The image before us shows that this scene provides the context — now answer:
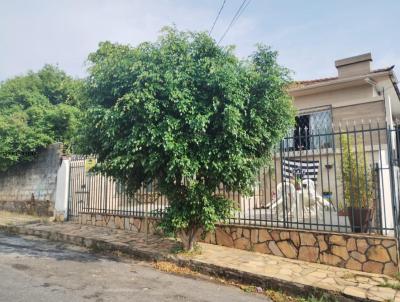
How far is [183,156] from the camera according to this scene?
5.82m

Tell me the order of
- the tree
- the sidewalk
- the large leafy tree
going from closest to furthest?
the sidewalk → the tree → the large leafy tree

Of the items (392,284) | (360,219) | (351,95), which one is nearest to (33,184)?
(360,219)

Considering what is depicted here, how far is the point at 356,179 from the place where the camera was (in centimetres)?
604

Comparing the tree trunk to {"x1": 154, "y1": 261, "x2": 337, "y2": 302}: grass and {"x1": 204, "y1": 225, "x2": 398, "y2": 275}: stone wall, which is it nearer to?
{"x1": 154, "y1": 261, "x2": 337, "y2": 302}: grass

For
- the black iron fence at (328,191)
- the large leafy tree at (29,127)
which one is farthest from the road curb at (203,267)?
the large leafy tree at (29,127)

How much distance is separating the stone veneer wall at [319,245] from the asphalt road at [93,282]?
1.56 m

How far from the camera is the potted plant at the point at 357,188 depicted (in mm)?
5762

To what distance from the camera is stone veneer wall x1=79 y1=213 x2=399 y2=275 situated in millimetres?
5293

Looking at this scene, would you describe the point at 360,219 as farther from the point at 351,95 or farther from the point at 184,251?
the point at 351,95

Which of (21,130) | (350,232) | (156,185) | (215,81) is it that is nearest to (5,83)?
(21,130)

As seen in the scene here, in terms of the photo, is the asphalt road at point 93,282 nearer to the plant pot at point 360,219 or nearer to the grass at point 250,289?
the grass at point 250,289

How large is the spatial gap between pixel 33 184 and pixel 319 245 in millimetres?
11872

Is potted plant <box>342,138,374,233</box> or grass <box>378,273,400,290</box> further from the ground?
potted plant <box>342,138,374,233</box>

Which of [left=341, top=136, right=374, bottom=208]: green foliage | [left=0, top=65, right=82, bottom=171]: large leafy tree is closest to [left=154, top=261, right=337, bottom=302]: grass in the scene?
[left=341, top=136, right=374, bottom=208]: green foliage
